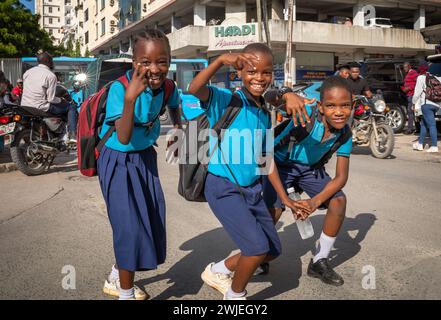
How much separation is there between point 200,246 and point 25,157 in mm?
4541

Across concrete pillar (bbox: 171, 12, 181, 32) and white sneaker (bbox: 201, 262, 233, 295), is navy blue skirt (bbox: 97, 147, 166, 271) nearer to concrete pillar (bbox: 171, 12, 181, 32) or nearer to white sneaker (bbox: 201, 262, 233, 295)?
white sneaker (bbox: 201, 262, 233, 295)

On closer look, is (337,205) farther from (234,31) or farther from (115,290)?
(234,31)

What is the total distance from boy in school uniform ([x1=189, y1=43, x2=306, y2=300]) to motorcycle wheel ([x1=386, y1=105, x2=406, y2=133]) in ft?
40.6

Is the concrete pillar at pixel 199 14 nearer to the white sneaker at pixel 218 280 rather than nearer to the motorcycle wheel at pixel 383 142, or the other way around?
the motorcycle wheel at pixel 383 142

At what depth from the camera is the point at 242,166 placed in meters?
2.77

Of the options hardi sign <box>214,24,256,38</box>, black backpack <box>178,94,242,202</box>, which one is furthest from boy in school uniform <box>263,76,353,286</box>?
hardi sign <box>214,24,256,38</box>

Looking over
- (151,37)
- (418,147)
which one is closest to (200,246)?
(151,37)

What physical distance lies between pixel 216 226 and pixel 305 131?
185cm

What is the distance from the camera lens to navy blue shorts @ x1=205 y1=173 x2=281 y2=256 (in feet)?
8.52

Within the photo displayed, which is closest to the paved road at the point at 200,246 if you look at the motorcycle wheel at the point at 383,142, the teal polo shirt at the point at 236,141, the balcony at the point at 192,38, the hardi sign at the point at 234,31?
the teal polo shirt at the point at 236,141

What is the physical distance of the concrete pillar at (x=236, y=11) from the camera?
27170mm

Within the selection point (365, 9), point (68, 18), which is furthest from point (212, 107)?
point (68, 18)

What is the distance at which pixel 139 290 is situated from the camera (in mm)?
2982

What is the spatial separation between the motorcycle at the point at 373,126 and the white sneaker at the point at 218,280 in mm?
6610
